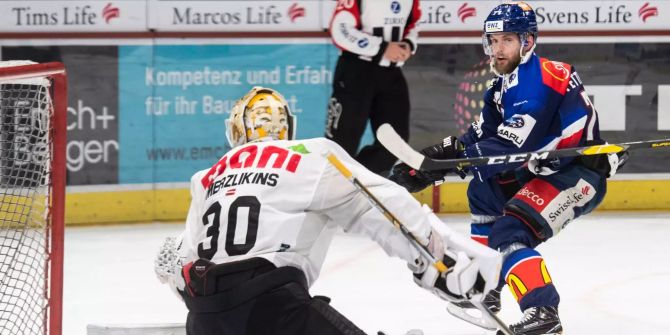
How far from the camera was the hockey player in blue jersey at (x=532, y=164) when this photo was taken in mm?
3633

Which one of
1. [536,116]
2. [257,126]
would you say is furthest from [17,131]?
[536,116]

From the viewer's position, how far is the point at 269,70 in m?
6.14

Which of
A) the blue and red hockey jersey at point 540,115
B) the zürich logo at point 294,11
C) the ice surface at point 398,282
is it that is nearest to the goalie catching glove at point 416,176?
the blue and red hockey jersey at point 540,115

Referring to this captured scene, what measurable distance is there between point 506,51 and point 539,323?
78cm

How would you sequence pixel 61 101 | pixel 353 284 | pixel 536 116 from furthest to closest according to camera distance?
pixel 353 284
pixel 536 116
pixel 61 101

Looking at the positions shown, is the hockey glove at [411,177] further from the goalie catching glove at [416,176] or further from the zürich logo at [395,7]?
the zürich logo at [395,7]

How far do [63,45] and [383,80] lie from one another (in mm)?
1445

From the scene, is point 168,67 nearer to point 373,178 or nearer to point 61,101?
point 61,101

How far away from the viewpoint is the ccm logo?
3686 millimetres

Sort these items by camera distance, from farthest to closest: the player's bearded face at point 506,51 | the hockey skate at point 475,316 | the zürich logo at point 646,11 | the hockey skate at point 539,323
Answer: the zürich logo at point 646,11
the hockey skate at point 475,316
the player's bearded face at point 506,51
the hockey skate at point 539,323

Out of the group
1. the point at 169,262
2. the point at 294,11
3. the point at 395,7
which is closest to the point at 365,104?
the point at 395,7

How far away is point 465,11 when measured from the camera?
6.23 meters

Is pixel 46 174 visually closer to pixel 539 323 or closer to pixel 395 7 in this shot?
pixel 539 323

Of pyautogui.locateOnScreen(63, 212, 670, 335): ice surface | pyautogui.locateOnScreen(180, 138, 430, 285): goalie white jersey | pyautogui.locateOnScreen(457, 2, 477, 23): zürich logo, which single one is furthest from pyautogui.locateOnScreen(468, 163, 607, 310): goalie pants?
pyautogui.locateOnScreen(457, 2, 477, 23): zürich logo
